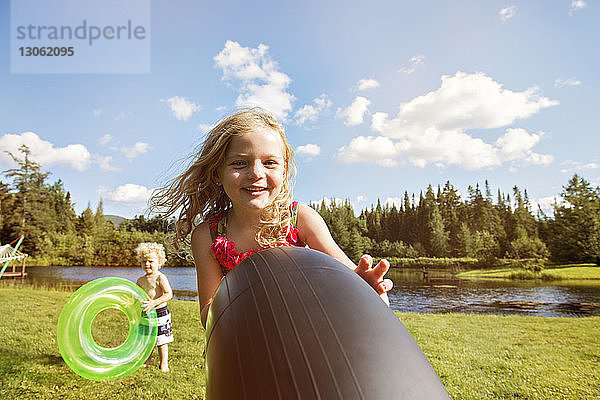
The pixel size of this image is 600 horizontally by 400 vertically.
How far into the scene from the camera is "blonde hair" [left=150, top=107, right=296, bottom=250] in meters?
2.74

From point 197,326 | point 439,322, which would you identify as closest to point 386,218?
point 439,322

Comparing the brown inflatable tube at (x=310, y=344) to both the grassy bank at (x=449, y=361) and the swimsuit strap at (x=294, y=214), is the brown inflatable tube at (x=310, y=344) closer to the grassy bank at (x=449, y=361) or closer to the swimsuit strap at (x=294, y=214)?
the swimsuit strap at (x=294, y=214)

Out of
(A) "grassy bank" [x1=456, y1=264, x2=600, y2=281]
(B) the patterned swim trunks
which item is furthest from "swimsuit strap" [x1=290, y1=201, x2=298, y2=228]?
(A) "grassy bank" [x1=456, y1=264, x2=600, y2=281]

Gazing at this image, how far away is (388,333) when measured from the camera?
1.26 meters

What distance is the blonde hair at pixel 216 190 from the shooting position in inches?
108

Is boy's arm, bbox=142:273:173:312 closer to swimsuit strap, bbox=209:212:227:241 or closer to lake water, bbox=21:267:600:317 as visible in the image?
swimsuit strap, bbox=209:212:227:241

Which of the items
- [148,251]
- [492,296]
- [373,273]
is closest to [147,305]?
[148,251]

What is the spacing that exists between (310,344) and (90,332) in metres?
5.80

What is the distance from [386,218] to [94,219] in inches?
1714

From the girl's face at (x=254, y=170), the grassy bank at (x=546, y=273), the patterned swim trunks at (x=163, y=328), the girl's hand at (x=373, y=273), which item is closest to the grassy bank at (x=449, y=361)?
the patterned swim trunks at (x=163, y=328)

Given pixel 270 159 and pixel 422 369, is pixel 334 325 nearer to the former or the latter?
pixel 422 369

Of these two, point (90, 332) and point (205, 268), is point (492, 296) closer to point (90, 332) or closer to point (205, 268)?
point (90, 332)

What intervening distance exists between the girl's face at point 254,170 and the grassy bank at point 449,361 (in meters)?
4.17

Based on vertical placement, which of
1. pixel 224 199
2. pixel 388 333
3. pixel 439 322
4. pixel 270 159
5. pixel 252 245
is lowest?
pixel 439 322
